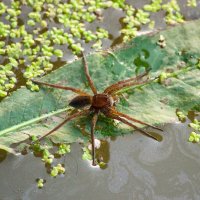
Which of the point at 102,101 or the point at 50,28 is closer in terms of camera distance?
the point at 102,101

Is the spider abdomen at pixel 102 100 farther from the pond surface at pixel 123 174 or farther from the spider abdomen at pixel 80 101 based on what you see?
the pond surface at pixel 123 174

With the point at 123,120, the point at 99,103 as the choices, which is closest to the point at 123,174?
the point at 123,120

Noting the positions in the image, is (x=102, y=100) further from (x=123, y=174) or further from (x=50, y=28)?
(x=50, y=28)

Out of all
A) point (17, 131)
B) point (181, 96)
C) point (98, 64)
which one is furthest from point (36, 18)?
point (181, 96)

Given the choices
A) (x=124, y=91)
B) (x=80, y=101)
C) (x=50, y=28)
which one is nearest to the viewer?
(x=80, y=101)

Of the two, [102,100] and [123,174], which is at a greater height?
[102,100]

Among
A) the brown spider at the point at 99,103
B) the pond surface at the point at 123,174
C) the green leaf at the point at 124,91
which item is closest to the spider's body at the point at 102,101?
the brown spider at the point at 99,103

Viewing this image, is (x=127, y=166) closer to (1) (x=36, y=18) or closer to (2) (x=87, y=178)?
(2) (x=87, y=178)
